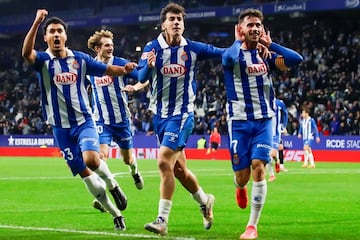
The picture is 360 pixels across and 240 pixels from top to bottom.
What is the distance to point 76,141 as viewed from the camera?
34.6 feet

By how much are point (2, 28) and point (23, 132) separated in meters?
11.5

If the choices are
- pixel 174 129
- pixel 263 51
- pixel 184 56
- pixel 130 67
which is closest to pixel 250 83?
pixel 263 51

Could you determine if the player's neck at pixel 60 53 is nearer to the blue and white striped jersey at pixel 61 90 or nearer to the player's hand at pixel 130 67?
the blue and white striped jersey at pixel 61 90

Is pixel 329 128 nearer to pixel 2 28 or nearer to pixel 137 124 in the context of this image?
pixel 137 124

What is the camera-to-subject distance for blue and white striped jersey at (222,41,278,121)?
1011 cm

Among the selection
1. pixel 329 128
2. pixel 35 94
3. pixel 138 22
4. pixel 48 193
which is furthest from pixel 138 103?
pixel 48 193

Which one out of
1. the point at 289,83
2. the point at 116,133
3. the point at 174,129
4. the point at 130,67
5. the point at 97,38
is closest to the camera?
the point at 174,129

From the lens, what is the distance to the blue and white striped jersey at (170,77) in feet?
34.0

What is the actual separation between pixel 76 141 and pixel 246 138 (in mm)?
2114

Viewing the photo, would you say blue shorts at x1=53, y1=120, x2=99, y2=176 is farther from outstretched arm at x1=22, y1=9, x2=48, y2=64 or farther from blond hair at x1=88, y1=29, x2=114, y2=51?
blond hair at x1=88, y1=29, x2=114, y2=51

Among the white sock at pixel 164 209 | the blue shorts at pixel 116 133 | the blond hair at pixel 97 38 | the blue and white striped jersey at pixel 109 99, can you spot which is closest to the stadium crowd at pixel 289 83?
the blue shorts at pixel 116 133

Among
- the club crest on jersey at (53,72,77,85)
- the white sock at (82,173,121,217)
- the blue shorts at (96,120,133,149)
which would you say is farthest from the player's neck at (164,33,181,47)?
the blue shorts at (96,120,133,149)

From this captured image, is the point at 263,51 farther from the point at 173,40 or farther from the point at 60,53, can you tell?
the point at 60,53

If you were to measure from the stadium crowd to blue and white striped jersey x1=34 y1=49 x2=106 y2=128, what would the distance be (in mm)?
27154
